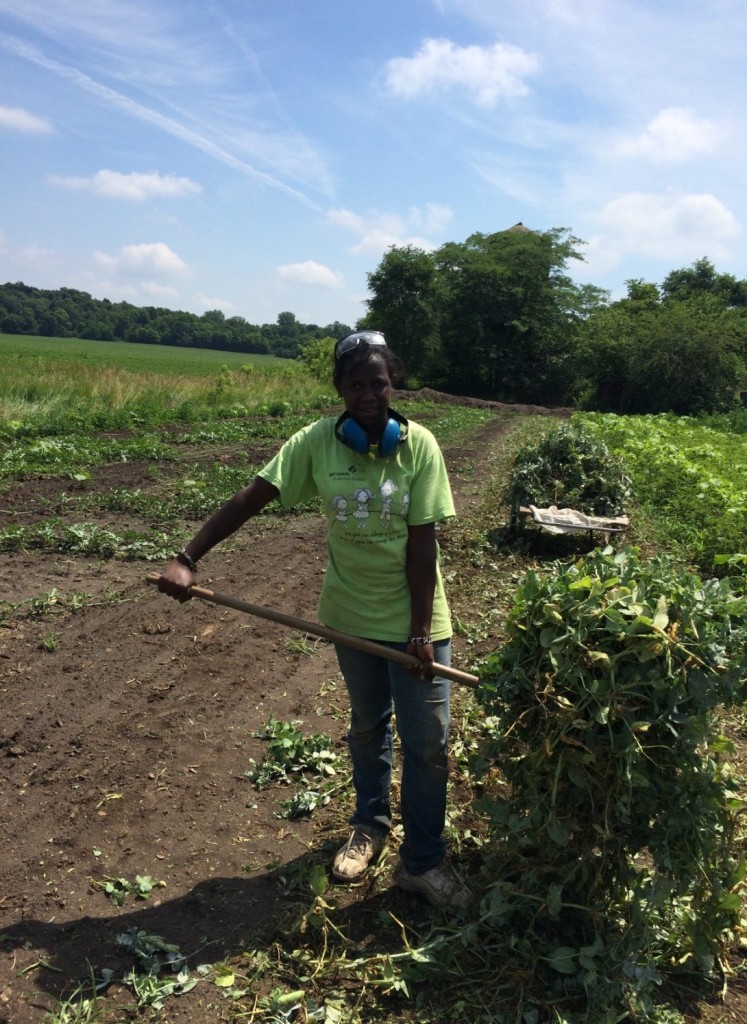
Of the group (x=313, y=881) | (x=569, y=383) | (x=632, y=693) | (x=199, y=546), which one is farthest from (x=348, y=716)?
(x=569, y=383)

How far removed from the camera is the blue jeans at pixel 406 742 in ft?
9.42

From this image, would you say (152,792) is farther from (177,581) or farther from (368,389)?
(368,389)

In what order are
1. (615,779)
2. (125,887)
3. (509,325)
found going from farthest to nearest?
(509,325), (125,887), (615,779)

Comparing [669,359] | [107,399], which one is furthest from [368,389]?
[669,359]

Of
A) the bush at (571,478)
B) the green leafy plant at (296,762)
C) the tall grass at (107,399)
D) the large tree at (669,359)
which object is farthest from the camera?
the large tree at (669,359)

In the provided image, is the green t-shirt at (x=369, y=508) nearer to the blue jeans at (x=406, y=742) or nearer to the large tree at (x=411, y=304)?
the blue jeans at (x=406, y=742)

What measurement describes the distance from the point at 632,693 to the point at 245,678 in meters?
2.94

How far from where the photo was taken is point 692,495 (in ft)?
32.8

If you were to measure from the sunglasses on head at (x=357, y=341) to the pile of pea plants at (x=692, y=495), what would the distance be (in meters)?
5.61

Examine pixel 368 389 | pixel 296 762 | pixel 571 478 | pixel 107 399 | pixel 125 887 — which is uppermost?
pixel 368 389

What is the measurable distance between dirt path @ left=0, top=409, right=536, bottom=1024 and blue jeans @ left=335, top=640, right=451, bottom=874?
29 cm

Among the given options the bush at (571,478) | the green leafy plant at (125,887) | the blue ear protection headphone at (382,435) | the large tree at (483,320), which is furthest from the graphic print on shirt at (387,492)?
the large tree at (483,320)

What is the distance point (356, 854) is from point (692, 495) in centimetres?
820

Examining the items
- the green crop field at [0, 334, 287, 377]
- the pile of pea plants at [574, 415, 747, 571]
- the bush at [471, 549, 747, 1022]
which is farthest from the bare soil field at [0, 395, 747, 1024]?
the green crop field at [0, 334, 287, 377]
